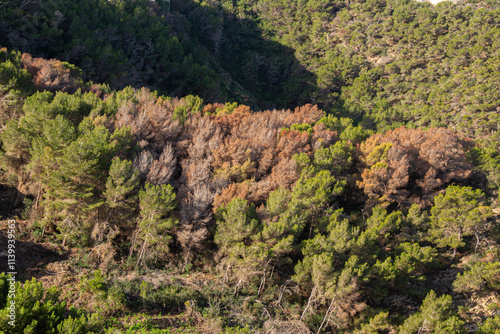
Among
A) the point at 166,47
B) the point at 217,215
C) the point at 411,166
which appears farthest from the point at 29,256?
the point at 166,47

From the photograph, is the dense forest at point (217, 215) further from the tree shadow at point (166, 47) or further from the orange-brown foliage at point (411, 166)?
the tree shadow at point (166, 47)

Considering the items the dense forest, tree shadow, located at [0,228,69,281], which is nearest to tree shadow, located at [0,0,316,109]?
the dense forest

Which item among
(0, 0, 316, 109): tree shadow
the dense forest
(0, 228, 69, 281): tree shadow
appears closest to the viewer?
(0, 228, 69, 281): tree shadow

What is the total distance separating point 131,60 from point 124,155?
30.1 m

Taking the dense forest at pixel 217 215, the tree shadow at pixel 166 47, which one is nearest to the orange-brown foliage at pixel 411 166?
the dense forest at pixel 217 215

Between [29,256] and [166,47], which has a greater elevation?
[166,47]

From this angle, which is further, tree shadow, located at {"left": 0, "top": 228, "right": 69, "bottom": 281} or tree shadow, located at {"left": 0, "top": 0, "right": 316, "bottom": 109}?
tree shadow, located at {"left": 0, "top": 0, "right": 316, "bottom": 109}

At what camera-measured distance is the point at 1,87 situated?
1909cm

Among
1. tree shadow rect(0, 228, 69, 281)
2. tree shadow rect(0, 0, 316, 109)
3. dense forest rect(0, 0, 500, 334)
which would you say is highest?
tree shadow rect(0, 0, 316, 109)

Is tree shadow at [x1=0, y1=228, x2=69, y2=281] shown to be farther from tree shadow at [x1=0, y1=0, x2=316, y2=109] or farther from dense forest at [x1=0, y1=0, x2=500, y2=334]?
tree shadow at [x1=0, y1=0, x2=316, y2=109]

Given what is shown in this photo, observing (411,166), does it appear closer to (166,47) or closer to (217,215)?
(217,215)

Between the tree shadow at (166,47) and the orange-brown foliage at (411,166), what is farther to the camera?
the tree shadow at (166,47)

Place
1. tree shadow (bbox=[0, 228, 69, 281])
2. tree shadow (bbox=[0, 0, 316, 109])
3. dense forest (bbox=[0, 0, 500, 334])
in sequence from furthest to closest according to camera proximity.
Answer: tree shadow (bbox=[0, 0, 316, 109])
dense forest (bbox=[0, 0, 500, 334])
tree shadow (bbox=[0, 228, 69, 281])

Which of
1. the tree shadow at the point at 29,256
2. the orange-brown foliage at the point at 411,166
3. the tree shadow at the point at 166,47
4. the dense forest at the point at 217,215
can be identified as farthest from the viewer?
the tree shadow at the point at 166,47
